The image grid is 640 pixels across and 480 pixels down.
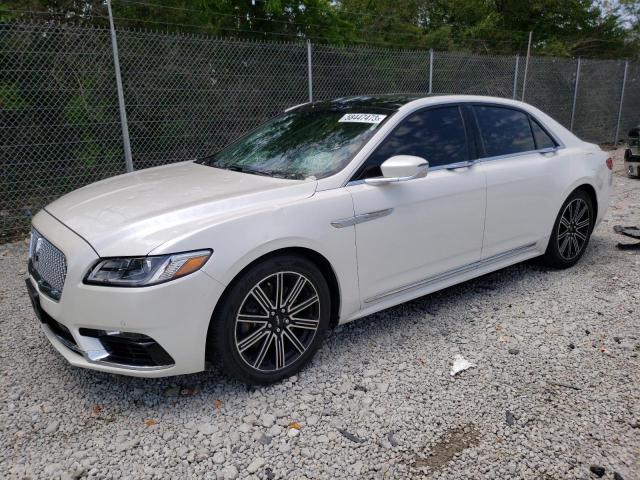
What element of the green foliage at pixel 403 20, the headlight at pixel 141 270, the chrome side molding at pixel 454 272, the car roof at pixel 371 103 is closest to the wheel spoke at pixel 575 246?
the chrome side molding at pixel 454 272

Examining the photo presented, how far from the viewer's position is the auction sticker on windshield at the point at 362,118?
340 centimetres

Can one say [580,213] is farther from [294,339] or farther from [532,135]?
[294,339]

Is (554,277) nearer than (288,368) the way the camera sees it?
No

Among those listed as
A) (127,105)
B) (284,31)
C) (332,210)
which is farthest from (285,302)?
(284,31)

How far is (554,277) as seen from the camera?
14.9ft

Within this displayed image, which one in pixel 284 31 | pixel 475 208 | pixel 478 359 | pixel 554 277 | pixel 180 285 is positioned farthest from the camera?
pixel 284 31

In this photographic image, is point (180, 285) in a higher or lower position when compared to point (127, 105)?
lower

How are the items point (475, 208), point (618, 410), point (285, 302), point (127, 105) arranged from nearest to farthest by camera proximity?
point (618, 410) < point (285, 302) < point (475, 208) < point (127, 105)

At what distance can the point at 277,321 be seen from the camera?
2.85 meters

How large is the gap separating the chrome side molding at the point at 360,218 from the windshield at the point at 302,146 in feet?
1.05

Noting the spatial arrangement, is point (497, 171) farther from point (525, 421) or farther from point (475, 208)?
point (525, 421)

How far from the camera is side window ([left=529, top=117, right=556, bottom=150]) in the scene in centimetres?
436

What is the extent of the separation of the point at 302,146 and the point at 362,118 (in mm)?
463

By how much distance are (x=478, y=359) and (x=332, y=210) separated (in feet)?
4.44
